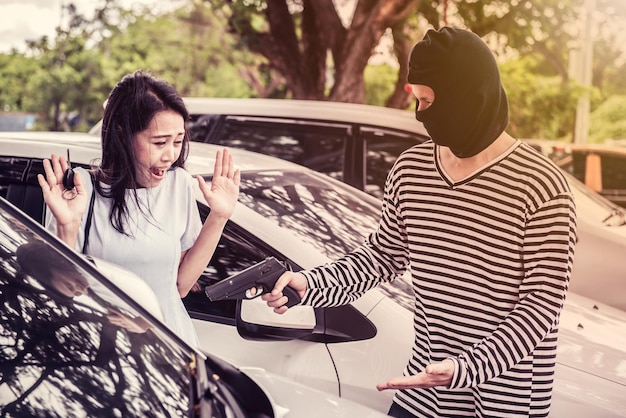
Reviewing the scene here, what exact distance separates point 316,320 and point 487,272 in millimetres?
904

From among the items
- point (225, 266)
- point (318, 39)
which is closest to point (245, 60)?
point (318, 39)

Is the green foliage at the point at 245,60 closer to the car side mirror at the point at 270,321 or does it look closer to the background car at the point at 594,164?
the background car at the point at 594,164

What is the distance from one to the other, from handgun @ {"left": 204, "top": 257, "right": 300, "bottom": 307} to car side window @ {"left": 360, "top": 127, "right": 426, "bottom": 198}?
2983 mm

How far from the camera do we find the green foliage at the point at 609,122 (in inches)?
1075

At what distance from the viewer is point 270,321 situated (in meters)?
2.59

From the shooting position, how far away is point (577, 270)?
505cm

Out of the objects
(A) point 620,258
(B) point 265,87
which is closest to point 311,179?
(A) point 620,258

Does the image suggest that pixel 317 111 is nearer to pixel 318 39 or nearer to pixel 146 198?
pixel 146 198

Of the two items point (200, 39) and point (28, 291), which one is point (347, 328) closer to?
point (28, 291)

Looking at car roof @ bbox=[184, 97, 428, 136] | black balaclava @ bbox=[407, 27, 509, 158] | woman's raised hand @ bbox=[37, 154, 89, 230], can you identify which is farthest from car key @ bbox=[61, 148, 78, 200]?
car roof @ bbox=[184, 97, 428, 136]

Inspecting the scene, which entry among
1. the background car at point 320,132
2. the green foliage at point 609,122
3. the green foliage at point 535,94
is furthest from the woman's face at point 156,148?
the green foliage at point 609,122

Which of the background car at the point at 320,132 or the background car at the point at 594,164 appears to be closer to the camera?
the background car at the point at 320,132

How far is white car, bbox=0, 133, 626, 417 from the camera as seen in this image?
8.77 feet

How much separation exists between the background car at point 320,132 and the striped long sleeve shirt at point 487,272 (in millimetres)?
2975
